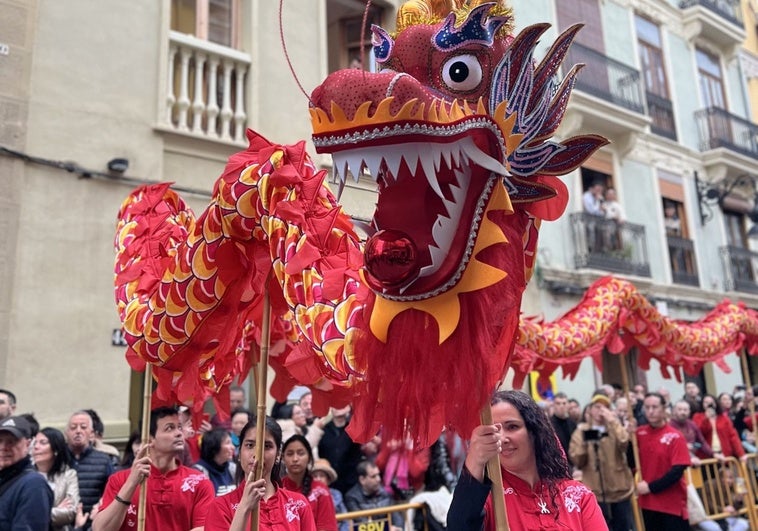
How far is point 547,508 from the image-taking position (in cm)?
217

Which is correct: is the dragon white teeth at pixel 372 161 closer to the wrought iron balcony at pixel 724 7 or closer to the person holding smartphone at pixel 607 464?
the person holding smartphone at pixel 607 464

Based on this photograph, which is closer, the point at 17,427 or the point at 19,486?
the point at 19,486

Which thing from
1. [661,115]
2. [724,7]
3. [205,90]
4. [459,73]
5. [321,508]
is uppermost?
[724,7]

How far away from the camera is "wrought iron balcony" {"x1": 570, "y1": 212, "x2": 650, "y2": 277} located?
11.7 meters

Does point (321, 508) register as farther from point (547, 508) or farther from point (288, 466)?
point (547, 508)

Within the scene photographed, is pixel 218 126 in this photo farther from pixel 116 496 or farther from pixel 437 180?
pixel 437 180

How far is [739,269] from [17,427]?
15.6m

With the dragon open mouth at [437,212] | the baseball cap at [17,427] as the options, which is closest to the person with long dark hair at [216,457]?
the baseball cap at [17,427]

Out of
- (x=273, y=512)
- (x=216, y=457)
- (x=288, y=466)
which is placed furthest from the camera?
(x=216, y=457)

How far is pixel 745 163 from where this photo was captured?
1538cm

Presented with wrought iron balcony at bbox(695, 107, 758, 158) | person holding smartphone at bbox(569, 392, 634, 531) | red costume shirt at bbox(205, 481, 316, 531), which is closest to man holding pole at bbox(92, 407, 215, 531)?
red costume shirt at bbox(205, 481, 316, 531)

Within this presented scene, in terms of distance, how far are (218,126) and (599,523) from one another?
6419 millimetres

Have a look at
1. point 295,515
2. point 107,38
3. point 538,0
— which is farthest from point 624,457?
point 538,0

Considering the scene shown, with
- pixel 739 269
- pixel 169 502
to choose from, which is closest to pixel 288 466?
pixel 169 502
